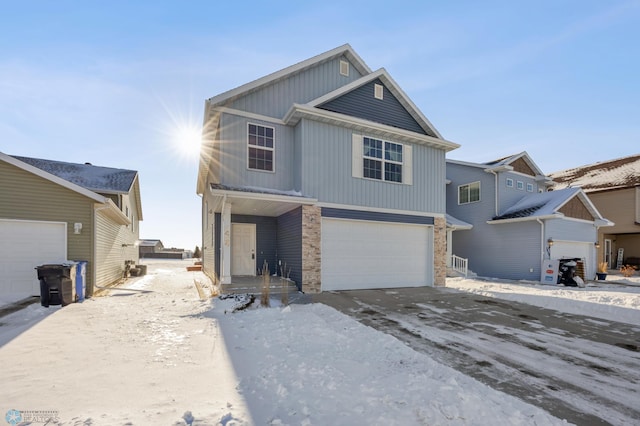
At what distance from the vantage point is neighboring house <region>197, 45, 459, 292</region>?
9969mm

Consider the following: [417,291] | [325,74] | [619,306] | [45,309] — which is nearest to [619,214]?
[619,306]

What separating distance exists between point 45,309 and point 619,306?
1463cm

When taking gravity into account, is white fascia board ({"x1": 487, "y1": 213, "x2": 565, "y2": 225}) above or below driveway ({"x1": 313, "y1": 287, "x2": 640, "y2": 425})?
above

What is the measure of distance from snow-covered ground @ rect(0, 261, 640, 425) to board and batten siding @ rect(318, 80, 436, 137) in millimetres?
7685

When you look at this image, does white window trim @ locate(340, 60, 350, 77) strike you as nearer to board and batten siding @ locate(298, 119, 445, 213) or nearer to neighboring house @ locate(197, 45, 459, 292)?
neighboring house @ locate(197, 45, 459, 292)

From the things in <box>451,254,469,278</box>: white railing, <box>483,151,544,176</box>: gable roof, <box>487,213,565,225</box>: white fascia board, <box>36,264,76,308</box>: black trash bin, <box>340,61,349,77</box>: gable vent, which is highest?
<box>340,61,349,77</box>: gable vent

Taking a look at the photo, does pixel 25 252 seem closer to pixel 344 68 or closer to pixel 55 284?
pixel 55 284

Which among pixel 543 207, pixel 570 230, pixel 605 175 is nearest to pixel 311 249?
pixel 543 207

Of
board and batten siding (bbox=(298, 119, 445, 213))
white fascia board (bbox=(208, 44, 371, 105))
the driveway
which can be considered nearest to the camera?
the driveway

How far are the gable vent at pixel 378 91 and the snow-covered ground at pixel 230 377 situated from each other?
8788 mm

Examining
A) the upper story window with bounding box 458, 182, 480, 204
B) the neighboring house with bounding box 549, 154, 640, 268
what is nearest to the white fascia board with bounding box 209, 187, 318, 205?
the upper story window with bounding box 458, 182, 480, 204

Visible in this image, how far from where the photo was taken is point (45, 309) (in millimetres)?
7211

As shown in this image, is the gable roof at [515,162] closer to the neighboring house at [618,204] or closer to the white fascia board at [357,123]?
the neighboring house at [618,204]

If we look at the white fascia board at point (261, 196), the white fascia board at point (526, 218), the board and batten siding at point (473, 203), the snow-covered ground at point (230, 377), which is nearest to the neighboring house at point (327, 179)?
the white fascia board at point (261, 196)
